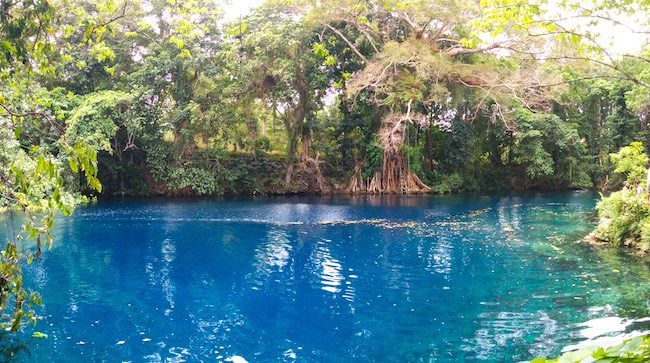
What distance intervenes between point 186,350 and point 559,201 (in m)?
23.6

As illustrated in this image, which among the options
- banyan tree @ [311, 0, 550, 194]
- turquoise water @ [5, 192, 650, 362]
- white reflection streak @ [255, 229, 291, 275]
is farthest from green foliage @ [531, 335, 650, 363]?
banyan tree @ [311, 0, 550, 194]

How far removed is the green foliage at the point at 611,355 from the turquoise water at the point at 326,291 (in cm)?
435

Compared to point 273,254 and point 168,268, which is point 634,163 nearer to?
point 273,254

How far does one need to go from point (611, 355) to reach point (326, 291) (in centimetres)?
765

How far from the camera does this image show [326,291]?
957 cm

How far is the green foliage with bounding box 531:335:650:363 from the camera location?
208 centimetres

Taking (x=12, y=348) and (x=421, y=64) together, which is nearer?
(x=12, y=348)

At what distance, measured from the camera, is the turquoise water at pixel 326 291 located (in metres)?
6.87

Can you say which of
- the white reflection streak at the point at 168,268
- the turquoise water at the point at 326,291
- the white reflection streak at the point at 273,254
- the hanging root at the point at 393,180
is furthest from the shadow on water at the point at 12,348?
the hanging root at the point at 393,180

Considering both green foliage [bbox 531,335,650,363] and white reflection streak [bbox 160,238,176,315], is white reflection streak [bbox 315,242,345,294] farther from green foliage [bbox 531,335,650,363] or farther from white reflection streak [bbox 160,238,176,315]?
green foliage [bbox 531,335,650,363]

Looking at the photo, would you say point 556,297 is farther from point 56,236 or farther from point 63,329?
point 56,236

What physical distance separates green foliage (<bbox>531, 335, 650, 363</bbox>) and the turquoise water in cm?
435

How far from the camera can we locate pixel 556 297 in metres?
8.84

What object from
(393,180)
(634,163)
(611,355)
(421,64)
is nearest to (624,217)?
(634,163)
